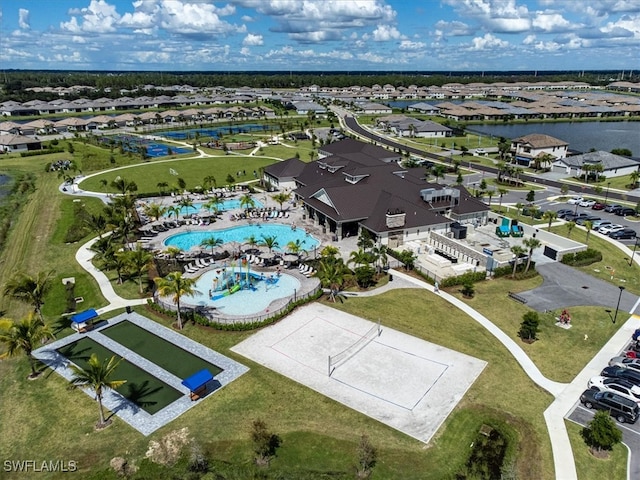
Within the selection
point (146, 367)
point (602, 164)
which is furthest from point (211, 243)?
point (602, 164)

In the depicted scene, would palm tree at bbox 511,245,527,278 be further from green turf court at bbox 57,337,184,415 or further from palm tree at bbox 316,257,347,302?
green turf court at bbox 57,337,184,415

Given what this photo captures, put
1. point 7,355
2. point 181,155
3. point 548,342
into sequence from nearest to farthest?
point 7,355, point 548,342, point 181,155

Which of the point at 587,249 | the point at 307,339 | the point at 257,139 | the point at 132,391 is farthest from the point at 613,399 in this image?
the point at 257,139

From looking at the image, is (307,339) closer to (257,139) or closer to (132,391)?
(132,391)

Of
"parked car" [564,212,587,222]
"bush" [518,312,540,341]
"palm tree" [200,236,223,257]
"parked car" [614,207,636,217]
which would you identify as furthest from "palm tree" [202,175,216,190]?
"parked car" [614,207,636,217]

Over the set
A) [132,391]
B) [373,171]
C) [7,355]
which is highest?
[373,171]

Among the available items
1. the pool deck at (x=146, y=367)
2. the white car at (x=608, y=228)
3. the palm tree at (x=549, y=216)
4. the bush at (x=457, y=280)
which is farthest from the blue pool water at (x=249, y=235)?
the white car at (x=608, y=228)
